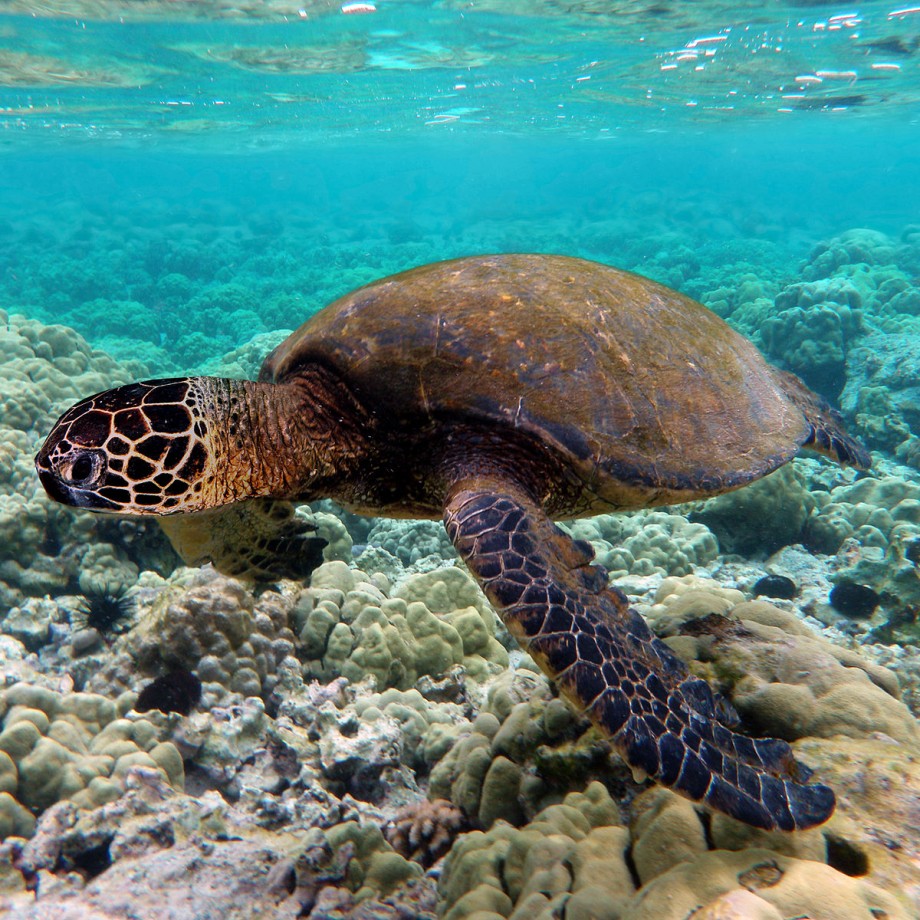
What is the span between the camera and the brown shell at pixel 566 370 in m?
3.23

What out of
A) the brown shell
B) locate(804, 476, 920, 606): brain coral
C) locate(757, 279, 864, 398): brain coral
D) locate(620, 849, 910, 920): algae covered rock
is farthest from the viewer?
locate(757, 279, 864, 398): brain coral

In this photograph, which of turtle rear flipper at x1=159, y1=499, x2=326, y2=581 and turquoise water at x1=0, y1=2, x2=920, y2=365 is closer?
turtle rear flipper at x1=159, y1=499, x2=326, y2=581

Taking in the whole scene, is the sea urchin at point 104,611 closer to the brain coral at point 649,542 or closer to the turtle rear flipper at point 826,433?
the brain coral at point 649,542

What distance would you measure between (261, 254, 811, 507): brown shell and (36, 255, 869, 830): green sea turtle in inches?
0.5

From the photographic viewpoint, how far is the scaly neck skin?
3029 mm

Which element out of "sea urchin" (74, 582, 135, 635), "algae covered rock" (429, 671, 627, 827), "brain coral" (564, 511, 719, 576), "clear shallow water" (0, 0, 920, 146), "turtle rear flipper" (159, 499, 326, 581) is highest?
"clear shallow water" (0, 0, 920, 146)

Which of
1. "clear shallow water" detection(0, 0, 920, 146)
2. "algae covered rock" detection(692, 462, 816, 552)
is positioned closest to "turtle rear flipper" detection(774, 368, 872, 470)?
"algae covered rock" detection(692, 462, 816, 552)

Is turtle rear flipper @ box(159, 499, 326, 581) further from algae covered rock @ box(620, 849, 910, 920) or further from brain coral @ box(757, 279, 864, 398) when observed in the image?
brain coral @ box(757, 279, 864, 398)

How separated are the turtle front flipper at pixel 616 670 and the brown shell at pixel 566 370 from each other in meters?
0.53

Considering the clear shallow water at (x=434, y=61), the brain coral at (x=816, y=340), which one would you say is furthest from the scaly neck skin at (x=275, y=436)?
the clear shallow water at (x=434, y=61)

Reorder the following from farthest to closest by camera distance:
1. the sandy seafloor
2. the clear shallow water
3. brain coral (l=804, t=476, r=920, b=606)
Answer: the clear shallow water < brain coral (l=804, t=476, r=920, b=606) < the sandy seafloor

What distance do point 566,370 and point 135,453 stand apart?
215 centimetres

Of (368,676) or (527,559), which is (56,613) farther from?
(527,559)

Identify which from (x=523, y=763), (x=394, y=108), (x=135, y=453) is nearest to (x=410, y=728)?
(x=523, y=763)
